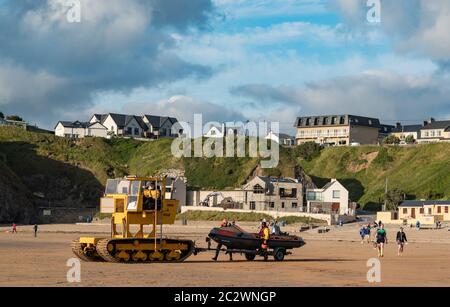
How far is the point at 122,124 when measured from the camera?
179125 millimetres

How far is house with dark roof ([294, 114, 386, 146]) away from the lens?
177375 millimetres

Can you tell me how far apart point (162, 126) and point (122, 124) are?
11.0 meters

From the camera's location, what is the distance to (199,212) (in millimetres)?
103500

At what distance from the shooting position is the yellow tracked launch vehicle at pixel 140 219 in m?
34.6

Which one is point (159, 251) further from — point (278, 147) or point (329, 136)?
point (329, 136)

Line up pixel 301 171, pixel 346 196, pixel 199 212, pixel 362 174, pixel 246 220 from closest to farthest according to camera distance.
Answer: pixel 246 220 < pixel 199 212 < pixel 346 196 < pixel 301 171 < pixel 362 174

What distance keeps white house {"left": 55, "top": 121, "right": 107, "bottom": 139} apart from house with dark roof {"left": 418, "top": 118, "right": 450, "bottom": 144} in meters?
69.0

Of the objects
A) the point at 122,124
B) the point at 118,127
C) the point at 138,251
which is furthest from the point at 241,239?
the point at 122,124

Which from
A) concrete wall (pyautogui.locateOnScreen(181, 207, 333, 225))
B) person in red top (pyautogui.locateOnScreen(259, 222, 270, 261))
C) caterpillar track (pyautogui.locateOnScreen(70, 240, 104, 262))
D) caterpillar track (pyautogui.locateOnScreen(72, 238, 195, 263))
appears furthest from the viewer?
concrete wall (pyautogui.locateOnScreen(181, 207, 333, 225))

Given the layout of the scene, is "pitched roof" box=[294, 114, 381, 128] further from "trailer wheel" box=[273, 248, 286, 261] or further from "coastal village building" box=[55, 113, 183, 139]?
"trailer wheel" box=[273, 248, 286, 261]

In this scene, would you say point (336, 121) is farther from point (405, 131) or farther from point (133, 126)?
point (133, 126)

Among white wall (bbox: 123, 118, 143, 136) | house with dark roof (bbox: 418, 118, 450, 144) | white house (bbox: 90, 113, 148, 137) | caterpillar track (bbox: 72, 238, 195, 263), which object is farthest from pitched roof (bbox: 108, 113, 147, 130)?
caterpillar track (bbox: 72, 238, 195, 263)
